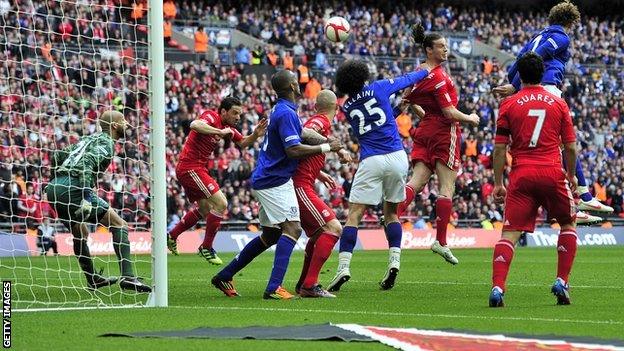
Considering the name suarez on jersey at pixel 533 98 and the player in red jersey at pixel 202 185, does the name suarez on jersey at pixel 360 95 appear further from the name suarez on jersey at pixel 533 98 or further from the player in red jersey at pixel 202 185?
the player in red jersey at pixel 202 185

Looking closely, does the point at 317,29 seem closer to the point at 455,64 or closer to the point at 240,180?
the point at 455,64

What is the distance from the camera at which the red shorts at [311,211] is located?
1226 centimetres

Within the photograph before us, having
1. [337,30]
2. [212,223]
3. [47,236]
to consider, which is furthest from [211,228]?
[47,236]

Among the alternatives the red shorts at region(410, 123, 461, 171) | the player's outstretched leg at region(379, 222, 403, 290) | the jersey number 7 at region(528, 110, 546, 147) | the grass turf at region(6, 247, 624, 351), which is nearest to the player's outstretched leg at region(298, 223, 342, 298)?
the grass turf at region(6, 247, 624, 351)

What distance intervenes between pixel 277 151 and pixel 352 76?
4.40 ft

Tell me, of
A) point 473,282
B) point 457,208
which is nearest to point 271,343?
point 473,282

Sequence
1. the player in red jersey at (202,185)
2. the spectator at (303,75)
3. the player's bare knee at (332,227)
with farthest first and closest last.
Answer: the spectator at (303,75) → the player in red jersey at (202,185) → the player's bare knee at (332,227)

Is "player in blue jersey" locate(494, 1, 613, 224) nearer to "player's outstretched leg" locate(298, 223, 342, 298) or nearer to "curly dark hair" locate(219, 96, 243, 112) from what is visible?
"player's outstretched leg" locate(298, 223, 342, 298)

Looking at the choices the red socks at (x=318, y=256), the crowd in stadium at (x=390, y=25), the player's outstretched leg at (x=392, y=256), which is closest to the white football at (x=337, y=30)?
the player's outstretched leg at (x=392, y=256)

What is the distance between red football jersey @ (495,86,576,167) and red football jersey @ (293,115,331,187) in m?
2.34

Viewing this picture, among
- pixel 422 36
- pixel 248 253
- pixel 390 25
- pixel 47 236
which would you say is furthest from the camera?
pixel 390 25

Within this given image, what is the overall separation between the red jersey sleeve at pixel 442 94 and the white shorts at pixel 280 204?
9.75ft

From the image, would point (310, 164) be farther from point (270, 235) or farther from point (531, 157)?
point (531, 157)

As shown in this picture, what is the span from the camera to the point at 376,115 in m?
12.6
